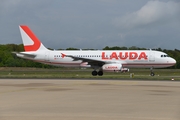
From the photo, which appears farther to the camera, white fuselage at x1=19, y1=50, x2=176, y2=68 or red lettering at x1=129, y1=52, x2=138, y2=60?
white fuselage at x1=19, y1=50, x2=176, y2=68

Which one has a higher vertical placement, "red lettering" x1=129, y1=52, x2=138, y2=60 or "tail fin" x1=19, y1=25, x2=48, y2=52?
"tail fin" x1=19, y1=25, x2=48, y2=52

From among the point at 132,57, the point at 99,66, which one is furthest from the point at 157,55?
the point at 99,66

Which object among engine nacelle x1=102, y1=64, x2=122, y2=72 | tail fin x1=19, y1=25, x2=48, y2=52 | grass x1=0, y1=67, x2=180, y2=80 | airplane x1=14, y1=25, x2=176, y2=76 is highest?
tail fin x1=19, y1=25, x2=48, y2=52

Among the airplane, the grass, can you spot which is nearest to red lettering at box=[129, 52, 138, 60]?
the airplane

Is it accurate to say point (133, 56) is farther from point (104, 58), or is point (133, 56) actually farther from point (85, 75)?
point (85, 75)

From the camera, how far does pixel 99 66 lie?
47844 mm

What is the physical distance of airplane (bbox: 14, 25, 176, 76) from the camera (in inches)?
1842

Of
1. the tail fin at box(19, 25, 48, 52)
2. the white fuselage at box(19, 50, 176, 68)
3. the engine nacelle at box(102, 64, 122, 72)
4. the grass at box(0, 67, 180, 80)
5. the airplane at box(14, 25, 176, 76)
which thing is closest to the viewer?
the grass at box(0, 67, 180, 80)

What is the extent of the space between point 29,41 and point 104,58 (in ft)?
37.2

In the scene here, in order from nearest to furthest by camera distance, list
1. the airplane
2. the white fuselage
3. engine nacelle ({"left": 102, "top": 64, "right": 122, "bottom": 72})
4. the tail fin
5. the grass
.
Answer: the grass
engine nacelle ({"left": 102, "top": 64, "right": 122, "bottom": 72})
the airplane
the white fuselage
the tail fin

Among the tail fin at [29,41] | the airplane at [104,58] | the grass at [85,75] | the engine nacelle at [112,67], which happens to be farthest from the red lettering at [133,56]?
the tail fin at [29,41]

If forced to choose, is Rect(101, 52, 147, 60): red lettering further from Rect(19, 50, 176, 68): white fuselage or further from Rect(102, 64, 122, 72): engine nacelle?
Rect(102, 64, 122, 72): engine nacelle
